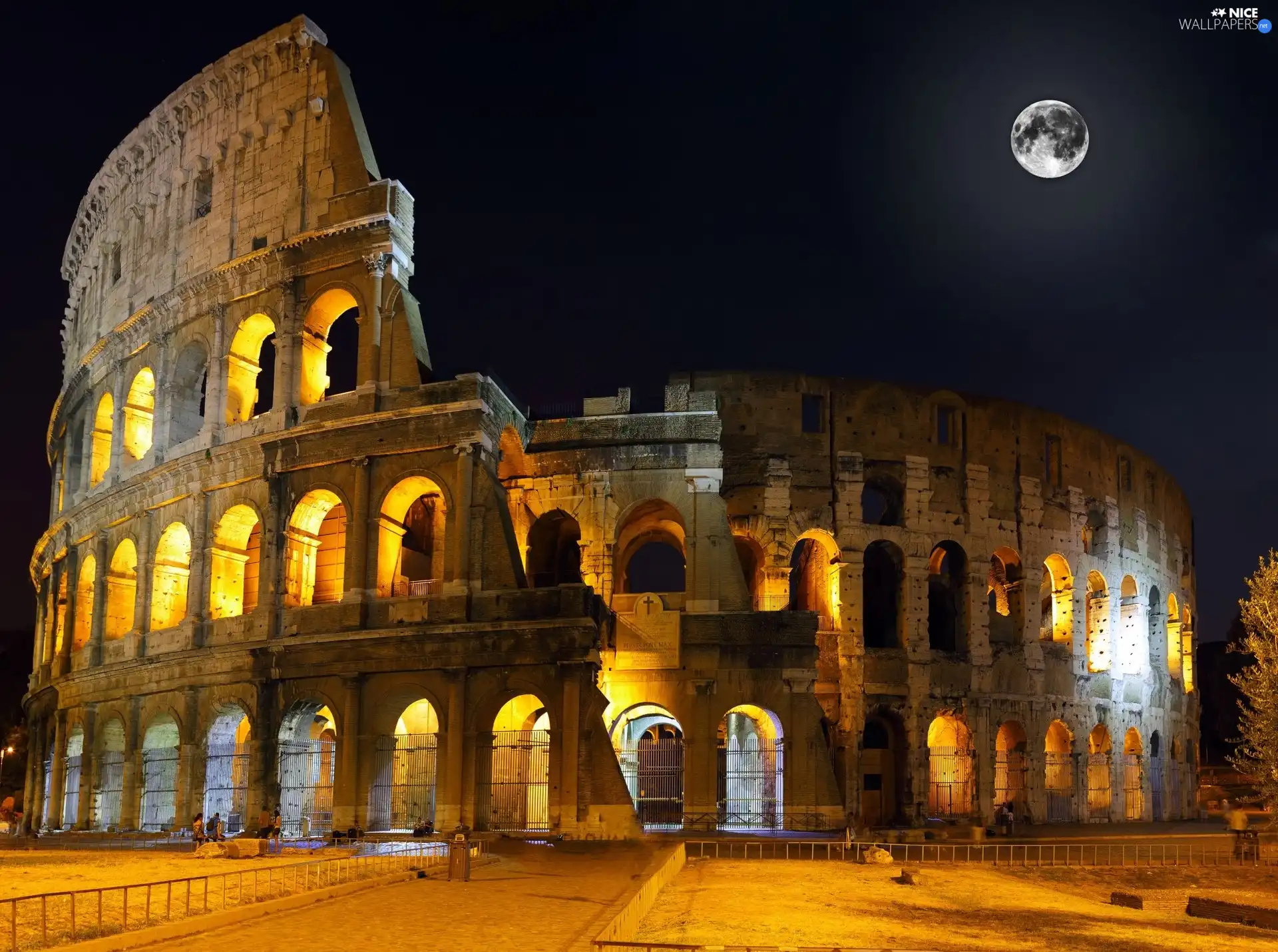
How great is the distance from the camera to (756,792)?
29.6m

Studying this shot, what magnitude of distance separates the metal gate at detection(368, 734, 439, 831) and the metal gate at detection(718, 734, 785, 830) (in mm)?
6031

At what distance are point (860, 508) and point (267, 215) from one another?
49.2 feet

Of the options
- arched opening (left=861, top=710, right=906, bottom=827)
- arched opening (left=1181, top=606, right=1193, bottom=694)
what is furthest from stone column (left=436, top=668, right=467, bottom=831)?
arched opening (left=1181, top=606, right=1193, bottom=694)

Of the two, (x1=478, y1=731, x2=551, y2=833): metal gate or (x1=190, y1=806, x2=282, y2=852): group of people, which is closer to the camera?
(x1=190, y1=806, x2=282, y2=852): group of people

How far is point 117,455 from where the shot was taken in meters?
31.5

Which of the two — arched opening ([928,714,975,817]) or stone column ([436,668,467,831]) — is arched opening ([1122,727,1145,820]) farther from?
stone column ([436,668,467,831])

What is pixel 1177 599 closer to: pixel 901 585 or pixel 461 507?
pixel 901 585

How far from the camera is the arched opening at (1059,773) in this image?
32.9 metres

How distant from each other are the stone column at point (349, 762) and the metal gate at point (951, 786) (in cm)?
1356

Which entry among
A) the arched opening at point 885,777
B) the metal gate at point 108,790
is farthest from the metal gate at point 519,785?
the metal gate at point 108,790

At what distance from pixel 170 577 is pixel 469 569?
871 cm

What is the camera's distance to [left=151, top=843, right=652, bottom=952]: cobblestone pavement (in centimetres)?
1204

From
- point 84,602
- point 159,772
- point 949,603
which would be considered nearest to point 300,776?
point 159,772

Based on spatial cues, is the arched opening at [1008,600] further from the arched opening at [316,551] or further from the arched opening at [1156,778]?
the arched opening at [316,551]
